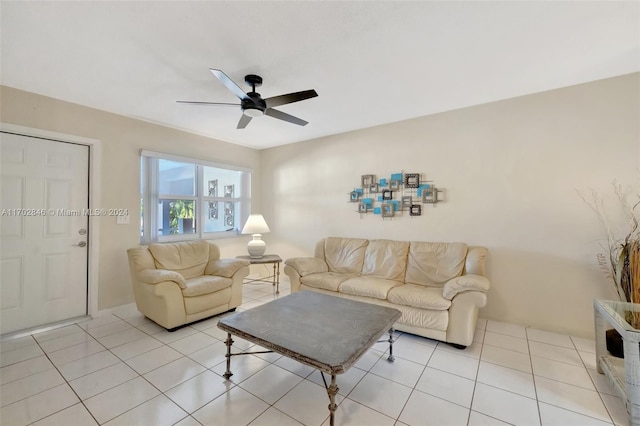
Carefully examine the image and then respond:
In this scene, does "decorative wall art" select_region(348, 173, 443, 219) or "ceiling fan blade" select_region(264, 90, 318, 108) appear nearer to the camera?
"ceiling fan blade" select_region(264, 90, 318, 108)

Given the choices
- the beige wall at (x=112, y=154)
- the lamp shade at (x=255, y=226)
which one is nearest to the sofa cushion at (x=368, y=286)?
the lamp shade at (x=255, y=226)

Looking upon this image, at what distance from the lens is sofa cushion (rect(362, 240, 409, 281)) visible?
3246 mm

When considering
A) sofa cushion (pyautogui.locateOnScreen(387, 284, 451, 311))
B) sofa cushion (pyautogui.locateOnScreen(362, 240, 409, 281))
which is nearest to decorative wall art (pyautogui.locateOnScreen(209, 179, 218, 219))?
sofa cushion (pyautogui.locateOnScreen(362, 240, 409, 281))

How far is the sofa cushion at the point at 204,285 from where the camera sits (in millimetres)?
2842

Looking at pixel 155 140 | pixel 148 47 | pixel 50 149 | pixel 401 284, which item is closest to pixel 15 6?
pixel 148 47

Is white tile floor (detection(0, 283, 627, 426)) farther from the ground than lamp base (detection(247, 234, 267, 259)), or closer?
closer

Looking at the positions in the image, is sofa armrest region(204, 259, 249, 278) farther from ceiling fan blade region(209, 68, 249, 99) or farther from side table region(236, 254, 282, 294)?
ceiling fan blade region(209, 68, 249, 99)

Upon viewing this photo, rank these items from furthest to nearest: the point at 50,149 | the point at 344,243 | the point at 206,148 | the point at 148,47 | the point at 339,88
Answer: the point at 206,148 → the point at 344,243 → the point at 50,149 → the point at 339,88 → the point at 148,47

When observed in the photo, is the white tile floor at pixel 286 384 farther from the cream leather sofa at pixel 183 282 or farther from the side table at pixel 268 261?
the side table at pixel 268 261

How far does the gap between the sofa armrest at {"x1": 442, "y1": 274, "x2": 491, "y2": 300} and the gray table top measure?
26.4 inches

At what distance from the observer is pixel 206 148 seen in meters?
4.26

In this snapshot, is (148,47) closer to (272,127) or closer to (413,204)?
(272,127)

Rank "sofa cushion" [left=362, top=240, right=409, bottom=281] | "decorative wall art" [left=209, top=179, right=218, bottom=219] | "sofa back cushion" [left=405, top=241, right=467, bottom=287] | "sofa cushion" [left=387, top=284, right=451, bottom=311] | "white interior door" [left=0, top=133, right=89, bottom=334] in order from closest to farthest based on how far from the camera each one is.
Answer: "sofa cushion" [left=387, top=284, right=451, bottom=311]
"white interior door" [left=0, top=133, right=89, bottom=334]
"sofa back cushion" [left=405, top=241, right=467, bottom=287]
"sofa cushion" [left=362, top=240, right=409, bottom=281]
"decorative wall art" [left=209, top=179, right=218, bottom=219]

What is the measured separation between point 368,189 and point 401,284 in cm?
146
